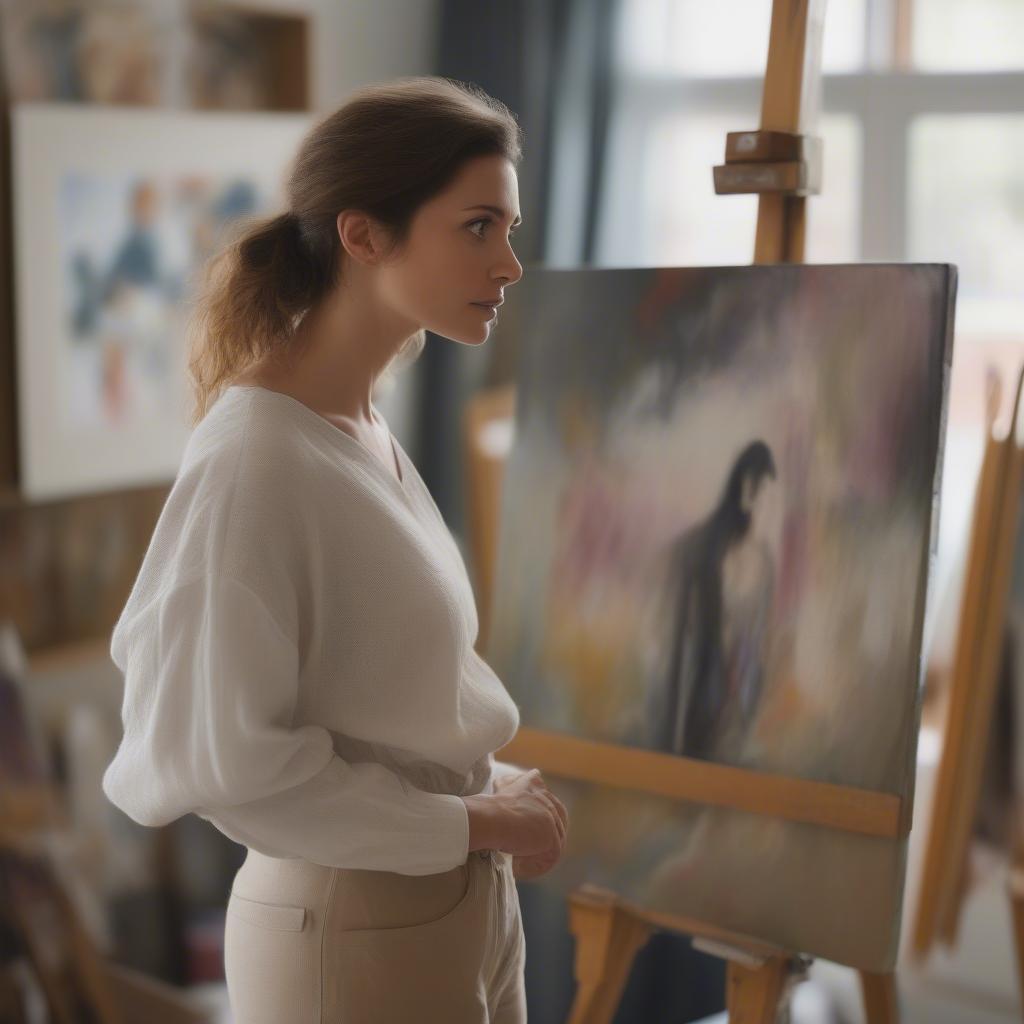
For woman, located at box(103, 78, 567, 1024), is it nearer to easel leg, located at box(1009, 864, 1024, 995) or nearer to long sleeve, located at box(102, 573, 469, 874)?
long sleeve, located at box(102, 573, 469, 874)

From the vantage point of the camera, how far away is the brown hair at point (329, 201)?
1.28 metres

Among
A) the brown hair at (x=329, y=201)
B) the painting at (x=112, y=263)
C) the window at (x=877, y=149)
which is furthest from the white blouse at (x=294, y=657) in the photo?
the window at (x=877, y=149)

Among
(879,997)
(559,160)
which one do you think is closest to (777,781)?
(879,997)

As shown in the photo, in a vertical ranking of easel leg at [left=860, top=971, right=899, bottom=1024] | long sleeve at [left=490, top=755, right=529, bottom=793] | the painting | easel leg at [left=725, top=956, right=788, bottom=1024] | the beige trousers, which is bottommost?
easel leg at [left=860, top=971, right=899, bottom=1024]

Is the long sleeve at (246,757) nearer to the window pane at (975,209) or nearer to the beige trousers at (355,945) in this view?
the beige trousers at (355,945)

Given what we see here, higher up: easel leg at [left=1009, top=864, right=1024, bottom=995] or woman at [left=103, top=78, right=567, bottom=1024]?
woman at [left=103, top=78, right=567, bottom=1024]

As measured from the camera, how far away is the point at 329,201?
4.25ft

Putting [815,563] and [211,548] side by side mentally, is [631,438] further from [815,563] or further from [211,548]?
[211,548]

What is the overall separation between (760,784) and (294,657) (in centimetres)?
67

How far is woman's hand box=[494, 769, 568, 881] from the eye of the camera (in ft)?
4.57

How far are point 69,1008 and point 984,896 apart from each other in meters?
1.73

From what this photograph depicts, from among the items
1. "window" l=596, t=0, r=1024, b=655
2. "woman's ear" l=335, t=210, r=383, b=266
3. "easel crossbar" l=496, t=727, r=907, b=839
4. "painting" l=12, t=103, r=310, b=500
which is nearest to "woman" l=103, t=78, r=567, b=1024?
"woman's ear" l=335, t=210, r=383, b=266

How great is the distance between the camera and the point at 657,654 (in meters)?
1.72

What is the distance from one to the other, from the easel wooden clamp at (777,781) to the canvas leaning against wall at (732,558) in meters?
0.03
